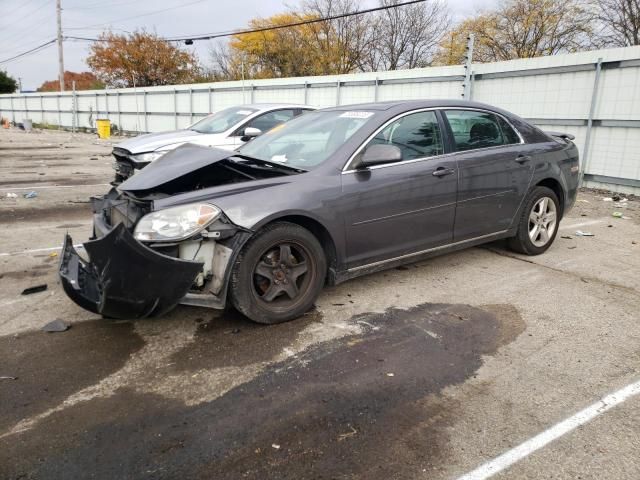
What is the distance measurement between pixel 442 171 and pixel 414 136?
1.29ft

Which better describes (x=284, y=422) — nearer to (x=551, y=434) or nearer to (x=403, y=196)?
(x=551, y=434)

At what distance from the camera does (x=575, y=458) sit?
7.77 feet

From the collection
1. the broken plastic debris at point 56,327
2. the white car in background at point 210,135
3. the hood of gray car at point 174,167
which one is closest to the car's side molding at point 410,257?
the hood of gray car at point 174,167

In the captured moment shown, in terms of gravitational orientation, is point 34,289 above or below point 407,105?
below

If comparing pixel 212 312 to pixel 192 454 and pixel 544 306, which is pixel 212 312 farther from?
pixel 544 306

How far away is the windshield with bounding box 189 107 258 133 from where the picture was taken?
9406mm

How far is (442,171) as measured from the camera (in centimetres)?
447

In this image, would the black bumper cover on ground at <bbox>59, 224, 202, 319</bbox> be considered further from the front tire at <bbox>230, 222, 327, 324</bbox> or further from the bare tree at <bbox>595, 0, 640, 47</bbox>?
the bare tree at <bbox>595, 0, 640, 47</bbox>

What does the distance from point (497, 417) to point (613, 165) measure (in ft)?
28.8

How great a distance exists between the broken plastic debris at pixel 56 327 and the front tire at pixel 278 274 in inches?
51.0

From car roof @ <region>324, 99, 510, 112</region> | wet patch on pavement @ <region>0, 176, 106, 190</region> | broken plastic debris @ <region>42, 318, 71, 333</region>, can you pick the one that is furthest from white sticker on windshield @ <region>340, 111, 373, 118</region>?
wet patch on pavement @ <region>0, 176, 106, 190</region>

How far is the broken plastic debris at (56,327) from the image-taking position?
3.70 metres

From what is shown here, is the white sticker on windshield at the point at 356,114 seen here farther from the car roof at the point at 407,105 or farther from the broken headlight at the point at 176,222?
the broken headlight at the point at 176,222

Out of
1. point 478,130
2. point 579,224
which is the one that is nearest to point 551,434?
point 478,130
